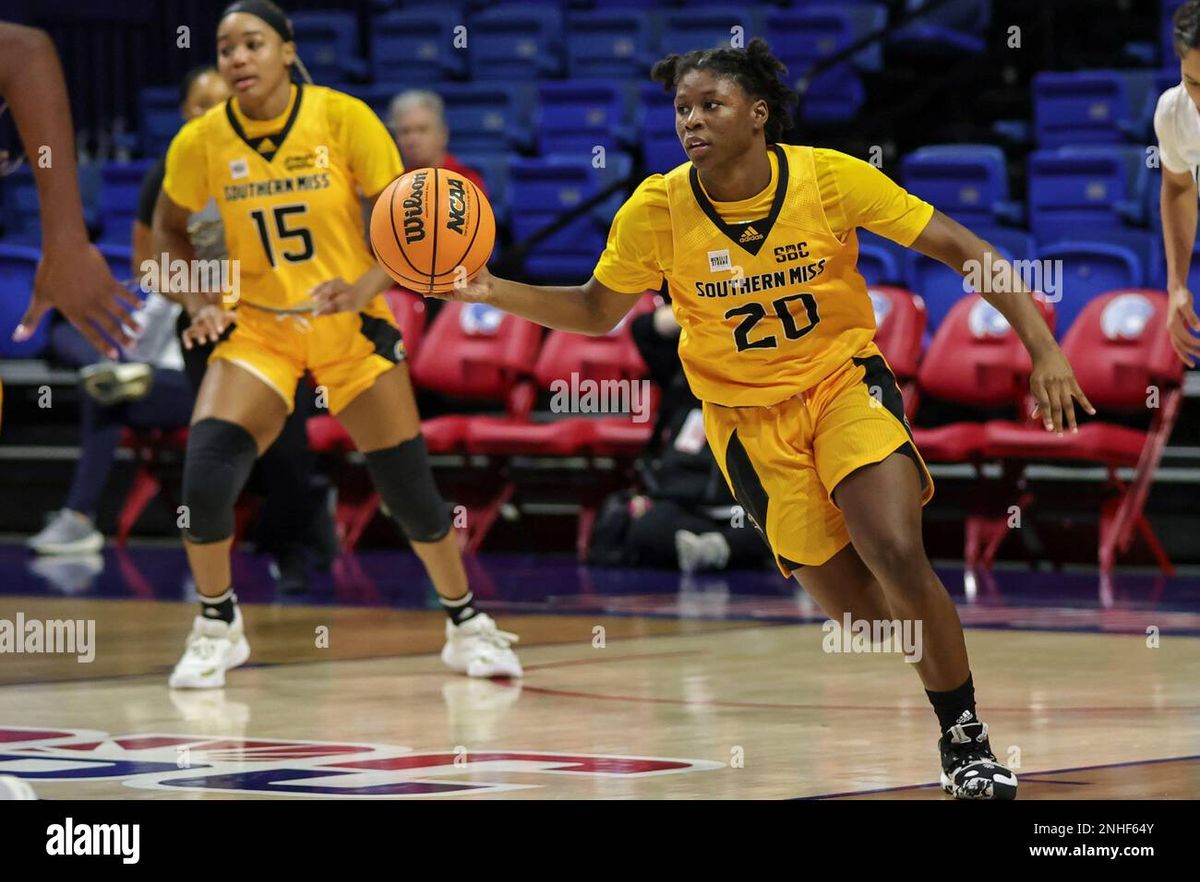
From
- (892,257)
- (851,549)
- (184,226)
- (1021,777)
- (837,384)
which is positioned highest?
(892,257)

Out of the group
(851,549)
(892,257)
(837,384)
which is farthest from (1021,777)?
(892,257)

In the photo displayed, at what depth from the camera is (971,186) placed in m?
12.8

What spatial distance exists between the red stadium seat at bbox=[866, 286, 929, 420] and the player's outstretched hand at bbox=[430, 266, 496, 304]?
5.95m

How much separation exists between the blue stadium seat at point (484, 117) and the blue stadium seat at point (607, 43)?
62 centimetres

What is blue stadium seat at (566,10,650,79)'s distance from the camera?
15.6 metres

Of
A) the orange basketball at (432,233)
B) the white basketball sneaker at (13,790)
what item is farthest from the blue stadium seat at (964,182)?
the white basketball sneaker at (13,790)

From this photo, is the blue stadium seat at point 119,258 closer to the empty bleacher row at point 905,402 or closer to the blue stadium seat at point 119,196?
the blue stadium seat at point 119,196

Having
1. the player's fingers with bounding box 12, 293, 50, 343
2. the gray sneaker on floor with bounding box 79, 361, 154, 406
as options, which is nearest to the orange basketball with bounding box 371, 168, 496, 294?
the player's fingers with bounding box 12, 293, 50, 343

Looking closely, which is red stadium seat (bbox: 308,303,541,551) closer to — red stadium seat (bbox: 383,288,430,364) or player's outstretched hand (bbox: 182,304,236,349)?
red stadium seat (bbox: 383,288,430,364)

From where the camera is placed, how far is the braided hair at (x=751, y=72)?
5.57m

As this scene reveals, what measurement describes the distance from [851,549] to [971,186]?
24.9 feet

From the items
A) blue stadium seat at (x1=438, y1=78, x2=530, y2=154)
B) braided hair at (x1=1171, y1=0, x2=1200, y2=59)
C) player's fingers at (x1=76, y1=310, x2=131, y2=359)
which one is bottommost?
player's fingers at (x1=76, y1=310, x2=131, y2=359)

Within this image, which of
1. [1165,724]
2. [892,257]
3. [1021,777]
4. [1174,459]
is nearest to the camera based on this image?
[1021,777]
